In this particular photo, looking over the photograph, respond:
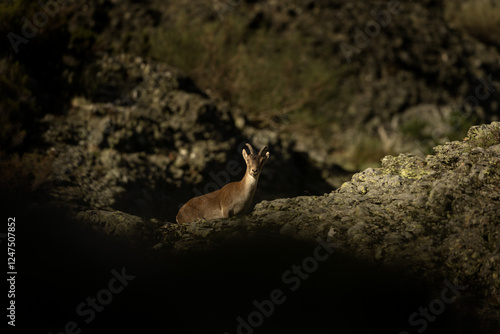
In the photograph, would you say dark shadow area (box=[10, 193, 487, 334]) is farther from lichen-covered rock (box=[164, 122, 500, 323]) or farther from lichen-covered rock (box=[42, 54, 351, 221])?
lichen-covered rock (box=[42, 54, 351, 221])

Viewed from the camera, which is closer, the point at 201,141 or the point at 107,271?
the point at 107,271

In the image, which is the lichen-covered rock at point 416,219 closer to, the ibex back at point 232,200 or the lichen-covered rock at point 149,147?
the ibex back at point 232,200

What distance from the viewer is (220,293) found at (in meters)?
3.14

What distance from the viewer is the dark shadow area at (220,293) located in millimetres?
2994

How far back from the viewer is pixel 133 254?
3553 mm

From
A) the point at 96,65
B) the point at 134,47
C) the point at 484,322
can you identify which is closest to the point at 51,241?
the point at 484,322

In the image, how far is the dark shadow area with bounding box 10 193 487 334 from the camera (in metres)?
2.99

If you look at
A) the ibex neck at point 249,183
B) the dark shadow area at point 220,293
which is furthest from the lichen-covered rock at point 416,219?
the ibex neck at point 249,183

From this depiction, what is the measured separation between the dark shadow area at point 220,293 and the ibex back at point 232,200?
89 cm

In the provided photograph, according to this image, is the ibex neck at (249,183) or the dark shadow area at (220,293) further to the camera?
the ibex neck at (249,183)

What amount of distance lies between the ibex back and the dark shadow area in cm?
89

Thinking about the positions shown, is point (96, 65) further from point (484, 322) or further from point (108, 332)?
point (484, 322)

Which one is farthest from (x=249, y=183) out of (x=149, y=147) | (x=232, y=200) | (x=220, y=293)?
(x=149, y=147)

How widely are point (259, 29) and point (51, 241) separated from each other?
8.26 meters
